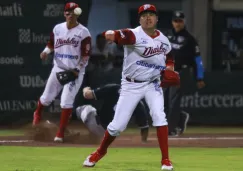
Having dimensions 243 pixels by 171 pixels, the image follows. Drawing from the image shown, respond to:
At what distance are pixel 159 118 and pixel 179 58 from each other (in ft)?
15.2

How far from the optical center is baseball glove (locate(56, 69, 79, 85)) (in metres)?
12.1

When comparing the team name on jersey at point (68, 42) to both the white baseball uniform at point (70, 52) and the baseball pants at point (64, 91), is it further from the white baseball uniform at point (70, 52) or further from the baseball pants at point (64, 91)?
the baseball pants at point (64, 91)

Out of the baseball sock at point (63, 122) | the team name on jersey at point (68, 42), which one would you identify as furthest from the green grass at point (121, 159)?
the team name on jersey at point (68, 42)

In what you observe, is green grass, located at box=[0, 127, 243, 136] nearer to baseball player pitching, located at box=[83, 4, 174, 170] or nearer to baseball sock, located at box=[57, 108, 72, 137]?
baseball sock, located at box=[57, 108, 72, 137]

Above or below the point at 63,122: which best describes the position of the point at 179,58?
above

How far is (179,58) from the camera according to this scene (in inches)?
526

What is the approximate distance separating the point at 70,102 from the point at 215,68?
4.72 m

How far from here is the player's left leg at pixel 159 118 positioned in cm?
873

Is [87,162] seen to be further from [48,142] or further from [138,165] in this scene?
[48,142]

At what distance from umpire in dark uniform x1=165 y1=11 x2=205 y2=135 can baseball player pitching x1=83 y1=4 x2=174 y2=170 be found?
4.22 m

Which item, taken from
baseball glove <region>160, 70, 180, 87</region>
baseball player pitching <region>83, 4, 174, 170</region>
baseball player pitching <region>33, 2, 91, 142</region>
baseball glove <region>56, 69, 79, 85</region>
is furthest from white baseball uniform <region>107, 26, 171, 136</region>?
baseball player pitching <region>33, 2, 91, 142</region>

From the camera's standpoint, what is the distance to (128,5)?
15.9m

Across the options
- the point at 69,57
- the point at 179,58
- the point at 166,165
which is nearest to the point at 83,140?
the point at 69,57

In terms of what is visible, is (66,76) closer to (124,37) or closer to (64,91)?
(64,91)
